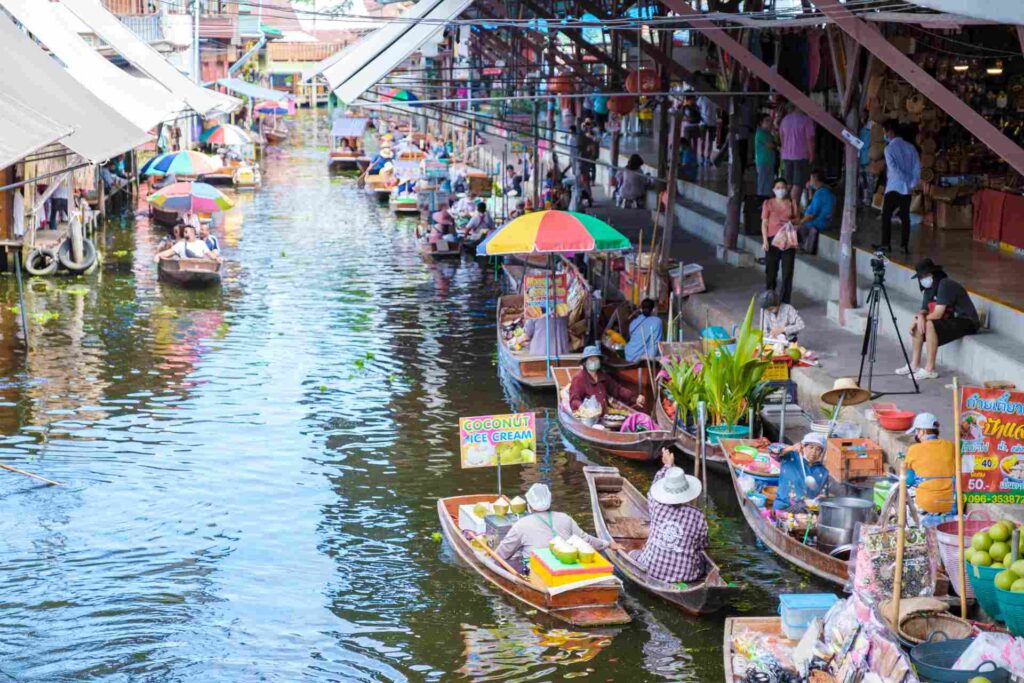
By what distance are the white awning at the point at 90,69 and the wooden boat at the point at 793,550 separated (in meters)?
18.8

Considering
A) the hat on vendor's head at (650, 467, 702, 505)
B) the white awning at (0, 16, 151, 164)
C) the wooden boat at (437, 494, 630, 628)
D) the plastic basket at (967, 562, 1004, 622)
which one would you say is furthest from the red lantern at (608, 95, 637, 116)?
the plastic basket at (967, 562, 1004, 622)

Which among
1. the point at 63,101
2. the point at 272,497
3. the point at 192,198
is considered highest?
the point at 63,101

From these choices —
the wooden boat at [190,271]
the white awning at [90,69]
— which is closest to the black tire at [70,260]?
the wooden boat at [190,271]

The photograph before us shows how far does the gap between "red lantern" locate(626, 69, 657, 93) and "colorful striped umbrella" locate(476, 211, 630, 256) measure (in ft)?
23.9

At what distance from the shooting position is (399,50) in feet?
75.8

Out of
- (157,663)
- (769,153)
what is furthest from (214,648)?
(769,153)

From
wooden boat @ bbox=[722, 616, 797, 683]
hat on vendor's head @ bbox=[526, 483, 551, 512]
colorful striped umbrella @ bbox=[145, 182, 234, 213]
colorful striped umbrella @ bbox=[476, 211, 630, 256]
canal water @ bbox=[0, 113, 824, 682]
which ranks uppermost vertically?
colorful striped umbrella @ bbox=[476, 211, 630, 256]

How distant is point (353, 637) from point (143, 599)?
196cm

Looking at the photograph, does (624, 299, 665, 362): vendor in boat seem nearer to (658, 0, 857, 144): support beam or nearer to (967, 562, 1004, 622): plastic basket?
(658, 0, 857, 144): support beam

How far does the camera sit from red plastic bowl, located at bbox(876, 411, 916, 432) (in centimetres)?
1334

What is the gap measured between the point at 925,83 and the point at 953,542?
19.9ft

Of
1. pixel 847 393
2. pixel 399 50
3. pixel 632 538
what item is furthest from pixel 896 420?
pixel 399 50

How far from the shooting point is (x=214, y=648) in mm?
10727

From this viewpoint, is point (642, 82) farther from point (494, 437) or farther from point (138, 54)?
point (138, 54)
